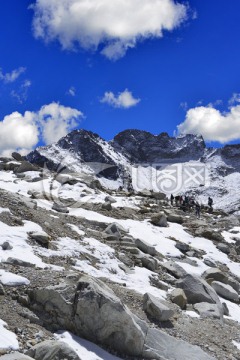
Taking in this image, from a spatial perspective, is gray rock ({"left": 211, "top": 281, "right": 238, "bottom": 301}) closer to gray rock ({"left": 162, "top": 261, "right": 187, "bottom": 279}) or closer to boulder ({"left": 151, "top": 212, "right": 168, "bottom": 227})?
gray rock ({"left": 162, "top": 261, "right": 187, "bottom": 279})

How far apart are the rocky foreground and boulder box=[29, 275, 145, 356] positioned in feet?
0.08

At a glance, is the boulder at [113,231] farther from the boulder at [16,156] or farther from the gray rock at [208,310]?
the boulder at [16,156]

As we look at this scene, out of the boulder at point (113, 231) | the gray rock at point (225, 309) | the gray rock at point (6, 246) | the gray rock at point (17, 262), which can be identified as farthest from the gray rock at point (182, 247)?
the gray rock at point (17, 262)

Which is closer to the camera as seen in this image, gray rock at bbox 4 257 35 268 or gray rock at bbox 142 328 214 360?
gray rock at bbox 142 328 214 360

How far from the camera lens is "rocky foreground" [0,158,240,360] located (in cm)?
956

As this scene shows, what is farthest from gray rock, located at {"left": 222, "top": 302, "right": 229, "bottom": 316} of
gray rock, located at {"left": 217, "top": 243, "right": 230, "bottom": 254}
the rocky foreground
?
gray rock, located at {"left": 217, "top": 243, "right": 230, "bottom": 254}

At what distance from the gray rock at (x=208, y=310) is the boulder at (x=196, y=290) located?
46cm

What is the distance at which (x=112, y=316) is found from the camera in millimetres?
9602

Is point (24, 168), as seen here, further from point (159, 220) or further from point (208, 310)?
point (208, 310)

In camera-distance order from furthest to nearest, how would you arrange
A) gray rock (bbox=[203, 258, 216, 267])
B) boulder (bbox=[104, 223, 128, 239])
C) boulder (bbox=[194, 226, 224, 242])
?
boulder (bbox=[194, 226, 224, 242])
gray rock (bbox=[203, 258, 216, 267])
boulder (bbox=[104, 223, 128, 239])

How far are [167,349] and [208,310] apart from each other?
4.76m

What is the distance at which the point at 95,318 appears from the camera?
9.58 m

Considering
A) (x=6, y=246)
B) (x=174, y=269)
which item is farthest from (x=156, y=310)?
(x=174, y=269)

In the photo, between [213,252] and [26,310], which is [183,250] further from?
[26,310]
